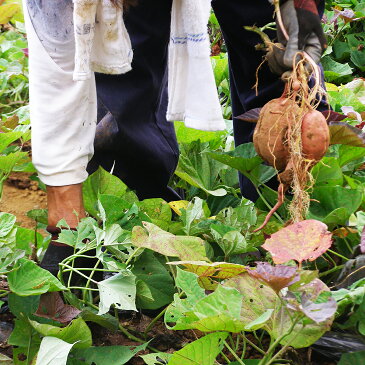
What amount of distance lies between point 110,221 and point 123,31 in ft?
1.31

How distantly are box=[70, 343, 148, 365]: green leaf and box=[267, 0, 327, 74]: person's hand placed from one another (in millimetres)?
638

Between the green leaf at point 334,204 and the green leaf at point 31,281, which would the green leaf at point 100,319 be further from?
the green leaf at point 334,204

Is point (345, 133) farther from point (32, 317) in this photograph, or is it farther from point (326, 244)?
point (32, 317)

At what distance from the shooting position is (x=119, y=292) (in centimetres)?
145

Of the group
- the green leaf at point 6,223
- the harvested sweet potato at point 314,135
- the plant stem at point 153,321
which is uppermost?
the harvested sweet potato at point 314,135

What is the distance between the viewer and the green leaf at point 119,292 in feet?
4.67

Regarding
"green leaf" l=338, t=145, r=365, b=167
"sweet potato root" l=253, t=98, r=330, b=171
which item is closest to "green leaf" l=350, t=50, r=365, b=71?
"green leaf" l=338, t=145, r=365, b=167

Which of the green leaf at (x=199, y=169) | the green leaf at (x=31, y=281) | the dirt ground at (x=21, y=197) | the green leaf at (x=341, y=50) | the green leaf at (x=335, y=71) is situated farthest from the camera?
the green leaf at (x=341, y=50)

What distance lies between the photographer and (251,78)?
6.52ft

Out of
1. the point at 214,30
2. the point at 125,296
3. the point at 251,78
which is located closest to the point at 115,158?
the point at 251,78

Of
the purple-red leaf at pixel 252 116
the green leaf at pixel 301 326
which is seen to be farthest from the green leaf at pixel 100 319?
the purple-red leaf at pixel 252 116

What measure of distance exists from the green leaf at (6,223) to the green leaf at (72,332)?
24 centimetres

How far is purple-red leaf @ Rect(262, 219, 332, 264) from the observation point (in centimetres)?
121

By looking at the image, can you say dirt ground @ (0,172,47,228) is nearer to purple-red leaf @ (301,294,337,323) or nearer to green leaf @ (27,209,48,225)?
green leaf @ (27,209,48,225)
